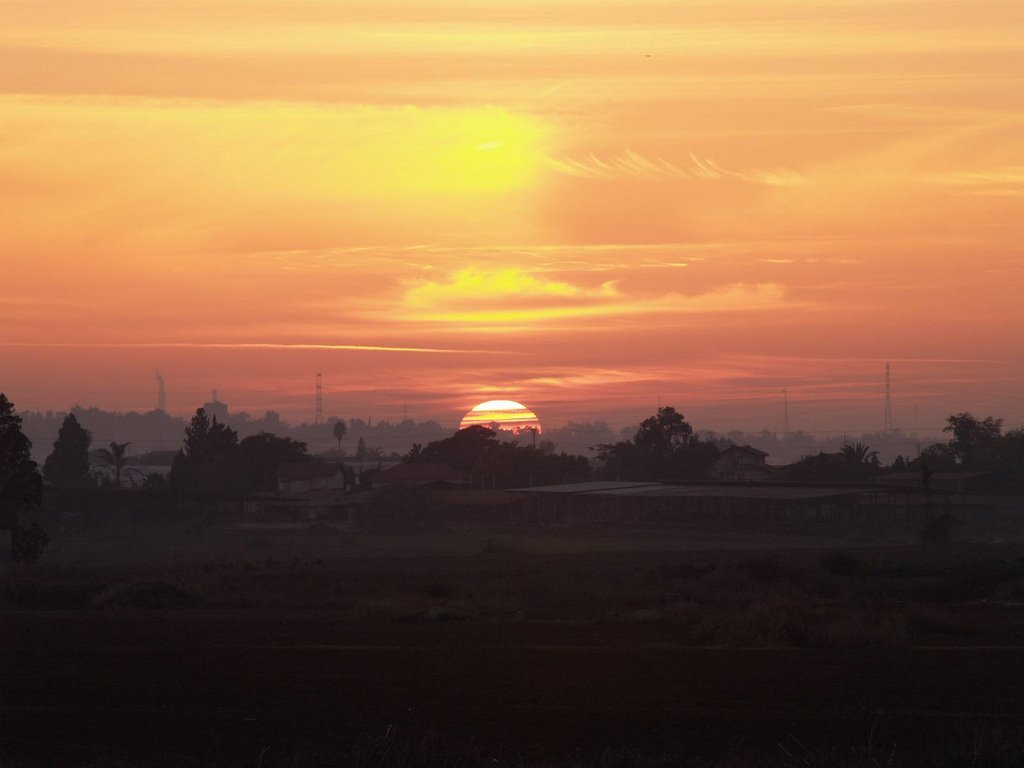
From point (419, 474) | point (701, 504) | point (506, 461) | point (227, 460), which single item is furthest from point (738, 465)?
point (227, 460)

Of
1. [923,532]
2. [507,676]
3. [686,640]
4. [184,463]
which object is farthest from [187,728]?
[184,463]

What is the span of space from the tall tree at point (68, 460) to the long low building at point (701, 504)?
156 ft

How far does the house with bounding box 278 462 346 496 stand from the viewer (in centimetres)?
11900

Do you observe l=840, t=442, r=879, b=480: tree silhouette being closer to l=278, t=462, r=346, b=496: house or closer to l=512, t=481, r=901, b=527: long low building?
l=512, t=481, r=901, b=527: long low building

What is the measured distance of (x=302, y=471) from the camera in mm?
120062

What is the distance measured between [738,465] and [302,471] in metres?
39.3

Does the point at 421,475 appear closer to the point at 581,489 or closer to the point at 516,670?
the point at 581,489

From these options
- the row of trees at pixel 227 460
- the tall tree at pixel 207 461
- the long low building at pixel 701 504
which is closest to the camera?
the long low building at pixel 701 504

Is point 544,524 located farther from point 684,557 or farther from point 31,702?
point 31,702

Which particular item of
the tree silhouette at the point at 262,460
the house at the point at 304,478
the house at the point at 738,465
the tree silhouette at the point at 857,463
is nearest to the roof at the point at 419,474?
the house at the point at 304,478

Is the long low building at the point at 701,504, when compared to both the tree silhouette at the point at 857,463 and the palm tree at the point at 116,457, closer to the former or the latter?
the tree silhouette at the point at 857,463

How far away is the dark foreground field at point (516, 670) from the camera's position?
59.0ft

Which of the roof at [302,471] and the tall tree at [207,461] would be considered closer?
the tall tree at [207,461]

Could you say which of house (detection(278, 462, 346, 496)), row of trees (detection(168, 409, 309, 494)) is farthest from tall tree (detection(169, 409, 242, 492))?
house (detection(278, 462, 346, 496))
